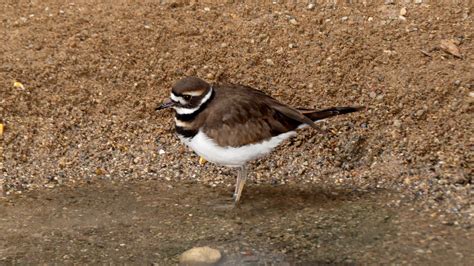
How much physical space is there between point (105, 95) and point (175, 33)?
0.97 m

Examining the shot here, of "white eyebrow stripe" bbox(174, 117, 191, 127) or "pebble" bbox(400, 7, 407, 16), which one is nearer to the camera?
"white eyebrow stripe" bbox(174, 117, 191, 127)

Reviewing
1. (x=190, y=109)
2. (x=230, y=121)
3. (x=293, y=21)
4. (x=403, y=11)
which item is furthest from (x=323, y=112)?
(x=403, y=11)

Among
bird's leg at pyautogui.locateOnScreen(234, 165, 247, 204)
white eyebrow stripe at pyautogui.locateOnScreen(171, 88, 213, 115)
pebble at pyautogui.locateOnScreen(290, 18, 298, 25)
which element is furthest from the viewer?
pebble at pyautogui.locateOnScreen(290, 18, 298, 25)

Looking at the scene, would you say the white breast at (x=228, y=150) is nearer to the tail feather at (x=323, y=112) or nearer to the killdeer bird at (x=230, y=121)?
the killdeer bird at (x=230, y=121)

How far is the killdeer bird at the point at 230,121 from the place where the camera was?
5828mm

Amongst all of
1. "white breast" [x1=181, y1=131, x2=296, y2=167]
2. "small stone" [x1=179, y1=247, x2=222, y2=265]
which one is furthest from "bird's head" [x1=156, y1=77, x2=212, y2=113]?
"small stone" [x1=179, y1=247, x2=222, y2=265]

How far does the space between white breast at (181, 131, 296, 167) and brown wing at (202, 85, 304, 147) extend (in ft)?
0.12

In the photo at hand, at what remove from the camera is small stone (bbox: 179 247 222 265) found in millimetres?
5227

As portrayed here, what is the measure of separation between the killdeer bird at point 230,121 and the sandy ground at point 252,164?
1.51 ft

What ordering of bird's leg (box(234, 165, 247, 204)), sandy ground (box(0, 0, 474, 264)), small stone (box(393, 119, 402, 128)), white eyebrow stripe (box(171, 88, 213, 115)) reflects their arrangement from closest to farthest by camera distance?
sandy ground (box(0, 0, 474, 264)), white eyebrow stripe (box(171, 88, 213, 115)), bird's leg (box(234, 165, 247, 204)), small stone (box(393, 119, 402, 128))

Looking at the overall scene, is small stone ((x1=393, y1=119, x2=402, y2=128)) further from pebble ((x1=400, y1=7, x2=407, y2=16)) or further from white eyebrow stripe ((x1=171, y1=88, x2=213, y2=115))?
white eyebrow stripe ((x1=171, y1=88, x2=213, y2=115))

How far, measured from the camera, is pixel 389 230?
5590 mm

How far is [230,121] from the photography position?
5.88 meters

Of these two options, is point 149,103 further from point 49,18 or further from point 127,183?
point 49,18
